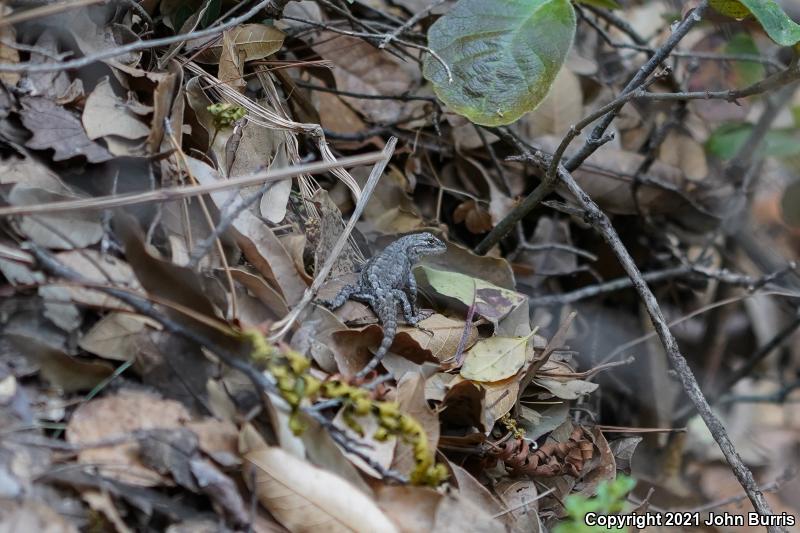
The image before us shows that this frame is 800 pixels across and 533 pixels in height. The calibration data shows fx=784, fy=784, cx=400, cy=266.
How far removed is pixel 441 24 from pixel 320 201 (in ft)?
2.94

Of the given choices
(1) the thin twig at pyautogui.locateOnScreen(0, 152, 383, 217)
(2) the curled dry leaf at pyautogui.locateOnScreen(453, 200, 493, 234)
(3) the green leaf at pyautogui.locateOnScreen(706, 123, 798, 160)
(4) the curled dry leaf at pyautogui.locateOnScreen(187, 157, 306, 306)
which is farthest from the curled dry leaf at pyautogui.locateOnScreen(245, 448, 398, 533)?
(3) the green leaf at pyautogui.locateOnScreen(706, 123, 798, 160)

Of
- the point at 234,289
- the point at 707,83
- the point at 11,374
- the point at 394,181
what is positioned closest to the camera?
the point at 11,374

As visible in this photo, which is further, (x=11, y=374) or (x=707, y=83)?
(x=707, y=83)

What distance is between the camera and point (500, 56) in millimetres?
3143

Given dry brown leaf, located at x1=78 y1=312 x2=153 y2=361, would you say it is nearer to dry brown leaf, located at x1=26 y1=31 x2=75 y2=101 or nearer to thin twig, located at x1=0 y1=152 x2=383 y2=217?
thin twig, located at x1=0 y1=152 x2=383 y2=217

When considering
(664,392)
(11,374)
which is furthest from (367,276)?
(664,392)

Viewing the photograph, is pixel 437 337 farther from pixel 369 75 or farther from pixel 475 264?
pixel 369 75

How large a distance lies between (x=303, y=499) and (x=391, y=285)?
3.78 feet

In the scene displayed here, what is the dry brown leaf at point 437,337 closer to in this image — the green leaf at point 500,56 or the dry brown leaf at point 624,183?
the green leaf at point 500,56

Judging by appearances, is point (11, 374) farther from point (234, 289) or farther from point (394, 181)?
point (394, 181)

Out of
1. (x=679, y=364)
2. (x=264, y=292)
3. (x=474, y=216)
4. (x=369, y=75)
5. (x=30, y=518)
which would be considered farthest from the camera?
(x=369, y=75)

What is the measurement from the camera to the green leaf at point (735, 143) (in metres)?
4.52

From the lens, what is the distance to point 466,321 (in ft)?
10.0

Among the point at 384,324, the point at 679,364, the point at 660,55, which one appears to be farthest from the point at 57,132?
the point at 679,364
